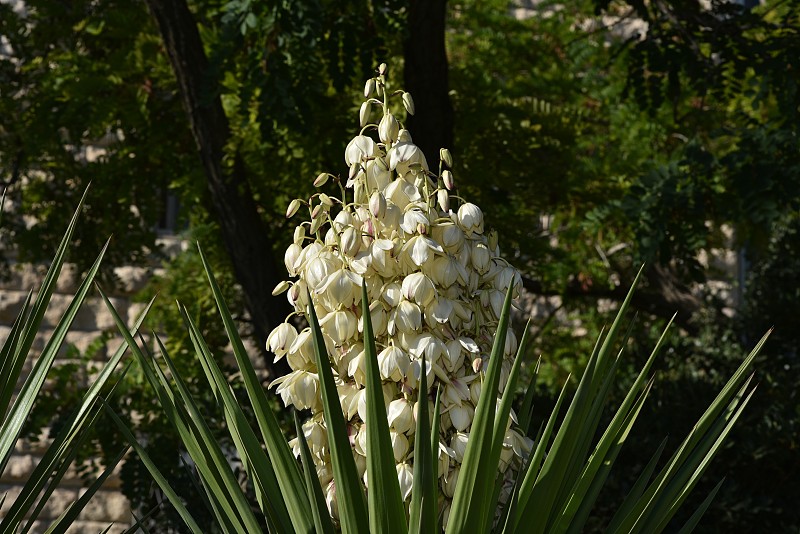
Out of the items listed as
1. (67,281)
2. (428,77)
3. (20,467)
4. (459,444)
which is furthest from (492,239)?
(20,467)

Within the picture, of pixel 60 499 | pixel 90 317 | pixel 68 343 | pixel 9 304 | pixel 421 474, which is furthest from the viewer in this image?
pixel 90 317

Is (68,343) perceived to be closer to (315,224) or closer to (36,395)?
(36,395)

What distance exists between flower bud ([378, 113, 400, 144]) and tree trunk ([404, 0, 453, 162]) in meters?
2.18

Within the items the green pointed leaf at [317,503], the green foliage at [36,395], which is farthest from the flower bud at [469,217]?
the green foliage at [36,395]

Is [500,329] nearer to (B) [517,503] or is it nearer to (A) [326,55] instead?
(B) [517,503]

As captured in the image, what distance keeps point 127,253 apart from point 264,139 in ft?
7.09

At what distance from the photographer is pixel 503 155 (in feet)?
15.9

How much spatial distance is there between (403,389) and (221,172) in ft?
8.46

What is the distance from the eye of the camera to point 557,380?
630 centimetres

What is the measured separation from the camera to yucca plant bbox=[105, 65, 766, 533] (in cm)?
158

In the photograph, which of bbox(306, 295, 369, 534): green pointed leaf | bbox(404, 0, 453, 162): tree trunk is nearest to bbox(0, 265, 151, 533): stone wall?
bbox(404, 0, 453, 162): tree trunk

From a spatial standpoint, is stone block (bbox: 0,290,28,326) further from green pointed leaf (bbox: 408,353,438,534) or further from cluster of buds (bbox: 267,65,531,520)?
green pointed leaf (bbox: 408,353,438,534)

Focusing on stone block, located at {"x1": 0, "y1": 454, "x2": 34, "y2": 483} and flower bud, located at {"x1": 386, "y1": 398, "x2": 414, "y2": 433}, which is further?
stone block, located at {"x1": 0, "y1": 454, "x2": 34, "y2": 483}

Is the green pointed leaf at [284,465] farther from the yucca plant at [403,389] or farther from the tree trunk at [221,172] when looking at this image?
the tree trunk at [221,172]
